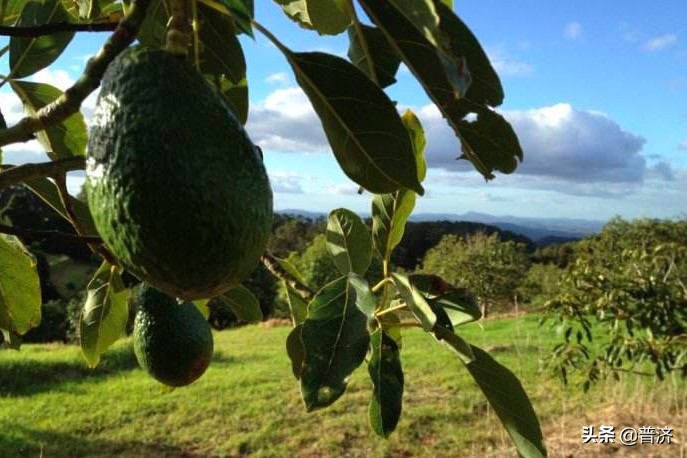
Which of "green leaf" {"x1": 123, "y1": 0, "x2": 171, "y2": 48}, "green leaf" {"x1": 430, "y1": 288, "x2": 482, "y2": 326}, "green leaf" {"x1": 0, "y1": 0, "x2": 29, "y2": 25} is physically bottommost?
"green leaf" {"x1": 430, "y1": 288, "x2": 482, "y2": 326}

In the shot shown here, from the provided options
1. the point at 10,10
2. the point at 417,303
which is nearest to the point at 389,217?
the point at 417,303

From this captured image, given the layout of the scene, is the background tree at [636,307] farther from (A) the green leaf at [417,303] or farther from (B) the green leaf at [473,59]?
(B) the green leaf at [473,59]

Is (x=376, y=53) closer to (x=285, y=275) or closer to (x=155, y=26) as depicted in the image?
(x=155, y=26)

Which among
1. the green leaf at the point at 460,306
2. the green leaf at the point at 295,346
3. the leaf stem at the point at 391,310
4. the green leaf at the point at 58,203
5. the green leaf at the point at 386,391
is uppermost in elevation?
the green leaf at the point at 58,203

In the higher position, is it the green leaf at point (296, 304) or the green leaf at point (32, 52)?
the green leaf at point (32, 52)

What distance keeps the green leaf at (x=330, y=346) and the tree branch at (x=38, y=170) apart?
12.6 inches

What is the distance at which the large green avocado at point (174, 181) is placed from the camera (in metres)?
0.45

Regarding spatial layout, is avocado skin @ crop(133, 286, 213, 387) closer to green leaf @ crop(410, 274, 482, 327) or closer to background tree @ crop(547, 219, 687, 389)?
green leaf @ crop(410, 274, 482, 327)

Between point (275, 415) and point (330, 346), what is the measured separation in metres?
5.83

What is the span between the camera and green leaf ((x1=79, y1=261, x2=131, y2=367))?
1045 millimetres

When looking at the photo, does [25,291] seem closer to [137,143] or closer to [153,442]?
[137,143]

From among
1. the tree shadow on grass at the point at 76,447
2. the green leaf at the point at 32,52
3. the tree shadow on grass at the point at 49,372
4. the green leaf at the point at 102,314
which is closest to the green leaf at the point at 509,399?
Answer: the green leaf at the point at 102,314

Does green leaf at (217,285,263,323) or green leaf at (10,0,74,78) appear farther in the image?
green leaf at (217,285,263,323)

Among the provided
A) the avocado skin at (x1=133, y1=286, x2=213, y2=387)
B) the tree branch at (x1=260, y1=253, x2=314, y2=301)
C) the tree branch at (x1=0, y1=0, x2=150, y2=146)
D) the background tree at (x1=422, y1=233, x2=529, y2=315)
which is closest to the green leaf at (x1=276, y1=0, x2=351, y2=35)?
the tree branch at (x1=0, y1=0, x2=150, y2=146)
